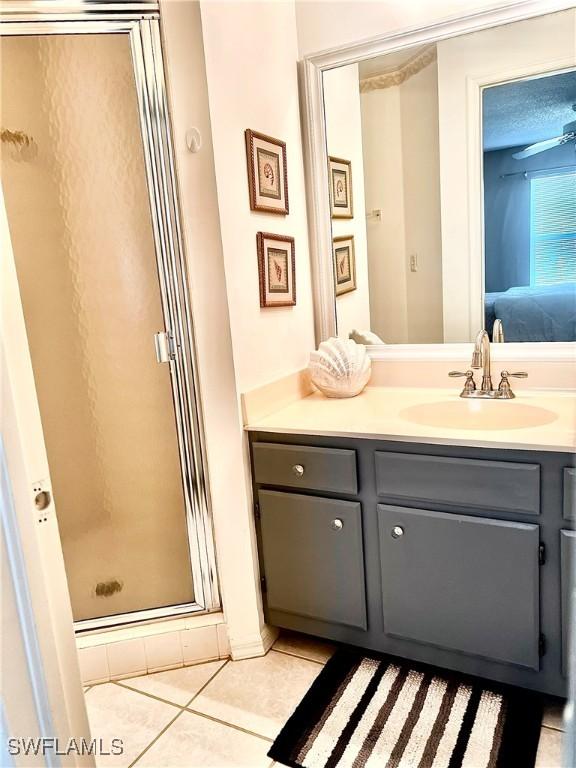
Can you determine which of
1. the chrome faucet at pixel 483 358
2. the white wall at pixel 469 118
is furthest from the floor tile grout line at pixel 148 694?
the white wall at pixel 469 118

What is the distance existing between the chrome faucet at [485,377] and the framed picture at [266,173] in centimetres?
82

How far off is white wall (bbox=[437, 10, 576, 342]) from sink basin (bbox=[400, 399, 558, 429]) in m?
0.27

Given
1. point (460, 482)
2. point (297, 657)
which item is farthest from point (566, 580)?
point (297, 657)

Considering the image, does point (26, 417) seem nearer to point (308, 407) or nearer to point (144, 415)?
point (144, 415)

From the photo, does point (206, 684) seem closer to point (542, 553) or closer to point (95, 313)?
point (542, 553)

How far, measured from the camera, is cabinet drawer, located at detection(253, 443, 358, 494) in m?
1.69

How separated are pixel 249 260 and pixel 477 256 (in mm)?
787

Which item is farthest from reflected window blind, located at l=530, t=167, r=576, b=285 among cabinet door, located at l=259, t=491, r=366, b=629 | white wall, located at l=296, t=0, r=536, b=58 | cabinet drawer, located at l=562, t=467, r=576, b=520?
cabinet door, located at l=259, t=491, r=366, b=629

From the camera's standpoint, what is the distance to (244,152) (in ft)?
5.81

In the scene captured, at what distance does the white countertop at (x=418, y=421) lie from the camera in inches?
57.9

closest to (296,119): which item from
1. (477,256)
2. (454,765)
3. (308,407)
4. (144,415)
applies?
(477,256)

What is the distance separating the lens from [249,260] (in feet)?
5.94

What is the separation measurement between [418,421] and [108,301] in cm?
109

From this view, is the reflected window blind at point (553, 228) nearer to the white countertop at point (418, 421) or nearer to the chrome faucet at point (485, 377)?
the chrome faucet at point (485, 377)
